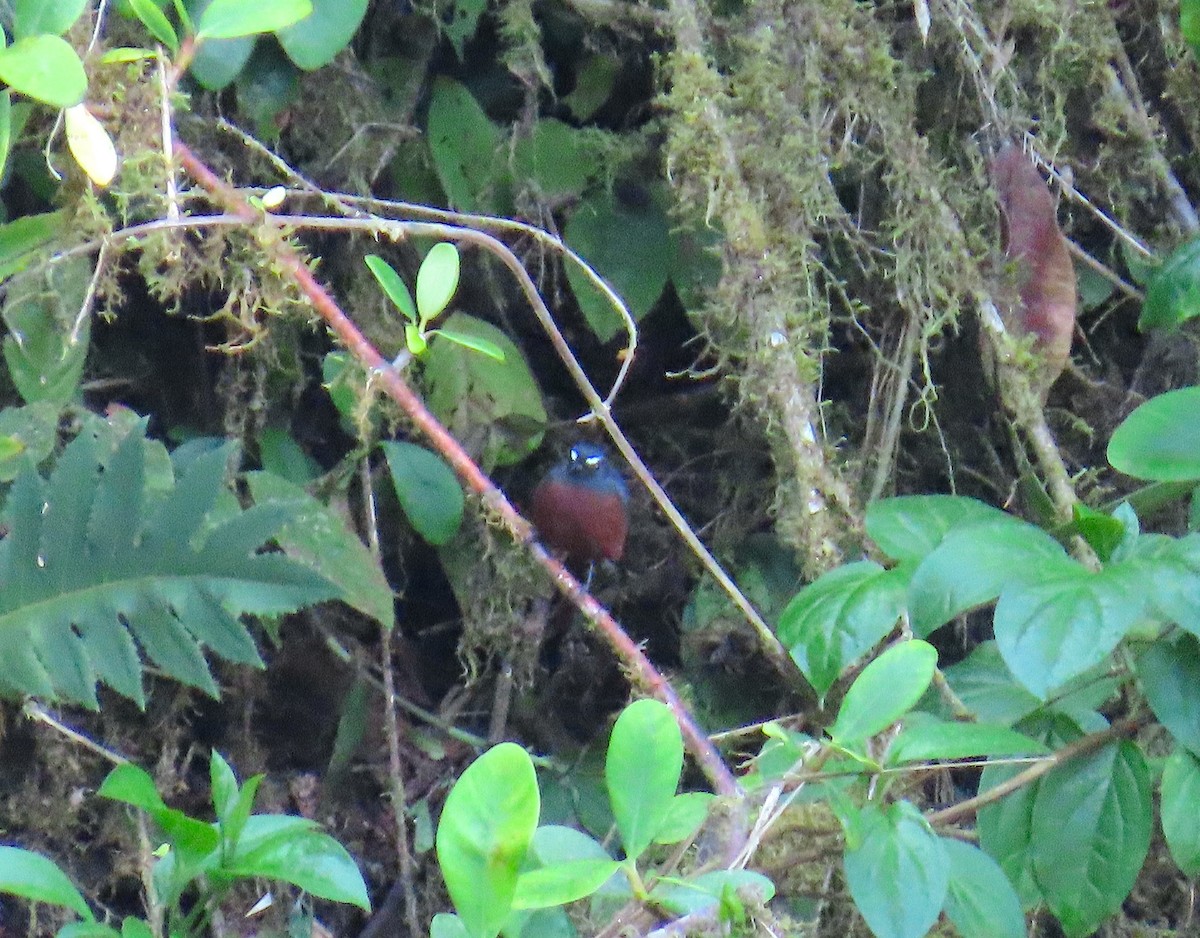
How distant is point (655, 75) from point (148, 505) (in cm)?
76

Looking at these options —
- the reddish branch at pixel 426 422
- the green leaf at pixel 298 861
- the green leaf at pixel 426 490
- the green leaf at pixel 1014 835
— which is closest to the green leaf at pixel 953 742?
the green leaf at pixel 1014 835

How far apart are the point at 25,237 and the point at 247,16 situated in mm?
388

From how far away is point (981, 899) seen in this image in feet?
2.92

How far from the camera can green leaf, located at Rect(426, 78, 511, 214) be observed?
57.6 inches

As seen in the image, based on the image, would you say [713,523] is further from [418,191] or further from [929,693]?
[418,191]

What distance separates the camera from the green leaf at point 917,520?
101 cm

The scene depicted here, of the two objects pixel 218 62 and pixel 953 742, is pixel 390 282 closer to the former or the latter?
pixel 218 62

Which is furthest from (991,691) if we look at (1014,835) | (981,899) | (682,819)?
(682,819)

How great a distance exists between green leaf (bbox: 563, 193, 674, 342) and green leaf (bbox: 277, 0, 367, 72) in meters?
0.35

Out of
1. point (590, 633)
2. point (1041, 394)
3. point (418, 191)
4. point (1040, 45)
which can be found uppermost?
point (1040, 45)

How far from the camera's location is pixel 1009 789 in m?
1.00

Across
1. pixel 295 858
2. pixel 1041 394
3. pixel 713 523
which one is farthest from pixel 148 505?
pixel 1041 394

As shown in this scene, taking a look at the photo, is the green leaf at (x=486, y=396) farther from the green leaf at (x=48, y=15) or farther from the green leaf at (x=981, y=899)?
the green leaf at (x=981, y=899)

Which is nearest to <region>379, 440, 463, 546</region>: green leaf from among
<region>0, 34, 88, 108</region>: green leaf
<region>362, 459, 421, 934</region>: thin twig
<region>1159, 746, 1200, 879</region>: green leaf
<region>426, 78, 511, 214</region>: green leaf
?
<region>362, 459, 421, 934</region>: thin twig
